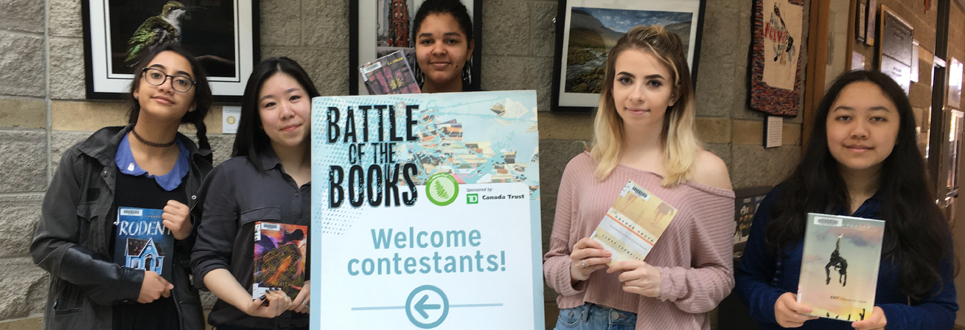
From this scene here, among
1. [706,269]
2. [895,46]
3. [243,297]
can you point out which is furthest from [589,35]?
[895,46]

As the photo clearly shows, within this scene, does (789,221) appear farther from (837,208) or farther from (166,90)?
(166,90)

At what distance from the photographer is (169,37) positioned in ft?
7.30

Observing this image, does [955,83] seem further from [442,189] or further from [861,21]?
[442,189]

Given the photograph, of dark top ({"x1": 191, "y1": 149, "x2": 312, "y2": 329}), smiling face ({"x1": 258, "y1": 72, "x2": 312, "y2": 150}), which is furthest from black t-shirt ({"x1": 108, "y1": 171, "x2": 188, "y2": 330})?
smiling face ({"x1": 258, "y1": 72, "x2": 312, "y2": 150})

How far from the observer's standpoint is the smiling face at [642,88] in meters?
1.39

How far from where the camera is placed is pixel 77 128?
7.24 feet

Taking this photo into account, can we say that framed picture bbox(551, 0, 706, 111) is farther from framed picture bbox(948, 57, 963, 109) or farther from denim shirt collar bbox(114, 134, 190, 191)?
framed picture bbox(948, 57, 963, 109)

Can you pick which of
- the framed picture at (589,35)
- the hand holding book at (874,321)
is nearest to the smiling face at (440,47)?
the framed picture at (589,35)

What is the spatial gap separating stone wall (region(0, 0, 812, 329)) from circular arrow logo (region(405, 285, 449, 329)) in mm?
1190

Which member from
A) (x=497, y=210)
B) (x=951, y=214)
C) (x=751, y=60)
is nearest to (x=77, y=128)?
(x=497, y=210)

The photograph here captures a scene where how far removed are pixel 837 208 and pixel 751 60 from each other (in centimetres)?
188

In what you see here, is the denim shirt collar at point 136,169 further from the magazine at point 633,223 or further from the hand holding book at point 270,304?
the magazine at point 633,223

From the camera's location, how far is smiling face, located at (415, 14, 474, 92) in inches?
78.7

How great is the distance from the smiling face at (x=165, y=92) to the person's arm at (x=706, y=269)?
1.43 m
